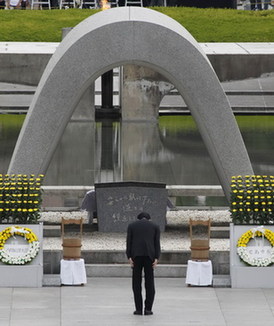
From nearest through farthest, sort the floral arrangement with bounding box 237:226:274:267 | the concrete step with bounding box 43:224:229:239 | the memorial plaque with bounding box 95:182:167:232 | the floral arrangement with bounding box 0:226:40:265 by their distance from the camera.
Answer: the floral arrangement with bounding box 0:226:40:265 → the floral arrangement with bounding box 237:226:274:267 → the concrete step with bounding box 43:224:229:239 → the memorial plaque with bounding box 95:182:167:232

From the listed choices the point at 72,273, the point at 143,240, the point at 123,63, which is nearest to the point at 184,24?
the point at 123,63

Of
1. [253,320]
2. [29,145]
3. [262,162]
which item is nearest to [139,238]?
[253,320]

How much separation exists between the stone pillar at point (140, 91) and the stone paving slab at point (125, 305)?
913 inches

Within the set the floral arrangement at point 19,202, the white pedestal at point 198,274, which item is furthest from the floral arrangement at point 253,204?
the floral arrangement at point 19,202

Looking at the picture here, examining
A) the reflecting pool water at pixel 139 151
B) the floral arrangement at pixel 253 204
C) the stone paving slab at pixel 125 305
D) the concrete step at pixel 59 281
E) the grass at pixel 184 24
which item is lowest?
the stone paving slab at pixel 125 305

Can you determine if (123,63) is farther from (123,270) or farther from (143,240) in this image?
(143,240)

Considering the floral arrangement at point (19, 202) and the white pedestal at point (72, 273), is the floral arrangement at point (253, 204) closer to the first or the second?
the white pedestal at point (72, 273)

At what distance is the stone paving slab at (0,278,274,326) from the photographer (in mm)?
Answer: 17422

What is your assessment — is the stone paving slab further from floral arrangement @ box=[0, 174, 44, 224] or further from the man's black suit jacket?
floral arrangement @ box=[0, 174, 44, 224]

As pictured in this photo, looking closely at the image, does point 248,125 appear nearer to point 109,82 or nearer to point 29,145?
point 109,82

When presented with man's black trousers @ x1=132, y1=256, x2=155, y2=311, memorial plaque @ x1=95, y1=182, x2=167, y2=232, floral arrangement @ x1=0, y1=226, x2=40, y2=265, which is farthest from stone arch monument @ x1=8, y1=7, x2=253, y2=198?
man's black trousers @ x1=132, y1=256, x2=155, y2=311

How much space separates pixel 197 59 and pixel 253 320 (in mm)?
5364

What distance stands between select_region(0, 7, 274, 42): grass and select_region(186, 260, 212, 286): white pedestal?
32.2 m

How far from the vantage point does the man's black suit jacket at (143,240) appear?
693 inches
